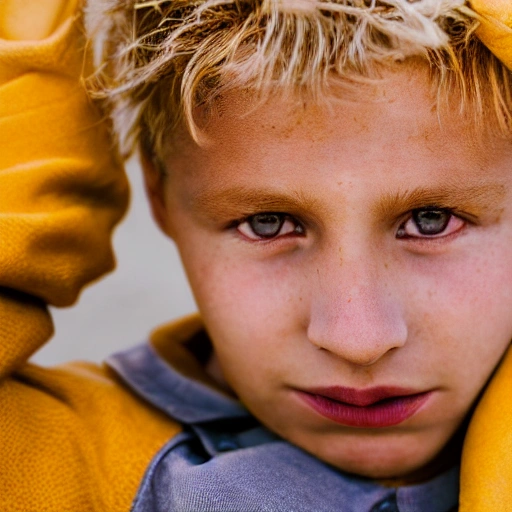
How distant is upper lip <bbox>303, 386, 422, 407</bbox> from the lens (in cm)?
85

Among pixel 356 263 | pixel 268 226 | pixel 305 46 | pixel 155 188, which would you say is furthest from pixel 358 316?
pixel 155 188

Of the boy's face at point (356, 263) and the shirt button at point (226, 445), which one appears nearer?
the boy's face at point (356, 263)

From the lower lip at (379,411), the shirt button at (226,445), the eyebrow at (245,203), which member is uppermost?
the eyebrow at (245,203)

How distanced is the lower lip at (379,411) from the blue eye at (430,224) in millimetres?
169

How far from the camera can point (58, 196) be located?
944mm

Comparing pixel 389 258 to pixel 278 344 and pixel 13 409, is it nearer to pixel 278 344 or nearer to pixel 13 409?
pixel 278 344

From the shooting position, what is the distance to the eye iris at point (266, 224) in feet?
2.91

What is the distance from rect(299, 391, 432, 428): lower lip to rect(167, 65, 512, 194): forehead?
24 cm

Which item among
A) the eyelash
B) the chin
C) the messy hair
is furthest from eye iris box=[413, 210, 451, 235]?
the chin

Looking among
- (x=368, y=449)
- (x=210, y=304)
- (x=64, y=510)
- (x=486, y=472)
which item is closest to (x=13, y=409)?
(x=64, y=510)

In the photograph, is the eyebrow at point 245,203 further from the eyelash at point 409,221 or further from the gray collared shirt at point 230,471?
the gray collared shirt at point 230,471

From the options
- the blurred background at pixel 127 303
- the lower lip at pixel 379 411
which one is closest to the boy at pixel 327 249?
the lower lip at pixel 379 411

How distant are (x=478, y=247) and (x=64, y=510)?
1.66 ft

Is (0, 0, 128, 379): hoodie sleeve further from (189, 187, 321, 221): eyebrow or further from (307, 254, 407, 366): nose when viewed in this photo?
(307, 254, 407, 366): nose
